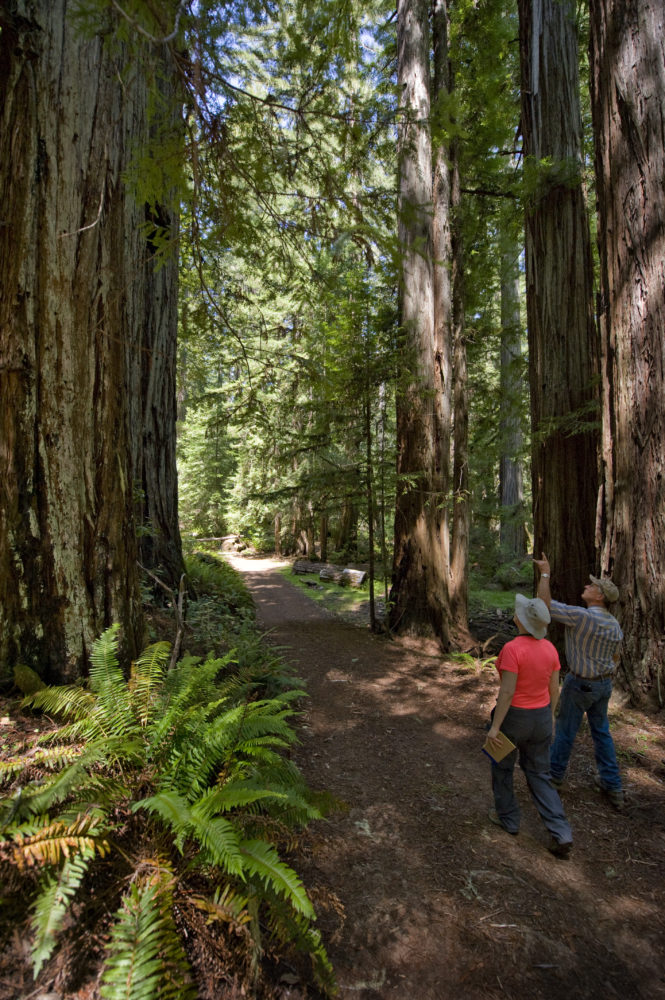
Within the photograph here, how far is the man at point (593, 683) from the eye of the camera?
3658mm

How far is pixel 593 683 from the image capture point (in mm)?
3672

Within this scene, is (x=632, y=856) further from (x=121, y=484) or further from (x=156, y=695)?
(x=121, y=484)

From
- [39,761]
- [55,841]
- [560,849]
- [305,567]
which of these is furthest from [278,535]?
[55,841]

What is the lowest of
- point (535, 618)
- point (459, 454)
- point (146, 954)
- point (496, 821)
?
point (496, 821)

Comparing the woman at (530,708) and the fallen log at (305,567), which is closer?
the woman at (530,708)

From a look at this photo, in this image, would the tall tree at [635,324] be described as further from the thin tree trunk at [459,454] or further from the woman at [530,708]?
the thin tree trunk at [459,454]

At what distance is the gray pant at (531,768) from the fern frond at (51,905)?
263 cm

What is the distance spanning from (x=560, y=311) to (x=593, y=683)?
533cm

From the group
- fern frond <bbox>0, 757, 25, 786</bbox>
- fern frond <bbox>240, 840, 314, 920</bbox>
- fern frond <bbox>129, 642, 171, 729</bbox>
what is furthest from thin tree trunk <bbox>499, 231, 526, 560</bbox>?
fern frond <bbox>0, 757, 25, 786</bbox>

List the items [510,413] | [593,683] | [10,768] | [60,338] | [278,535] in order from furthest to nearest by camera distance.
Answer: [278,535], [510,413], [593,683], [60,338], [10,768]

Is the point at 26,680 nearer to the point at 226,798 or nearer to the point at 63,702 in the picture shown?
the point at 63,702

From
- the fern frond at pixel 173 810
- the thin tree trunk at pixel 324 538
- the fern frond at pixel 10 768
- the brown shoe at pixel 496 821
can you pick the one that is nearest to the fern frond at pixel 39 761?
the fern frond at pixel 10 768

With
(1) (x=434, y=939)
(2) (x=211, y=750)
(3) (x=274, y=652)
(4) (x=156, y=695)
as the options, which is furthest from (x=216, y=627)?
(1) (x=434, y=939)

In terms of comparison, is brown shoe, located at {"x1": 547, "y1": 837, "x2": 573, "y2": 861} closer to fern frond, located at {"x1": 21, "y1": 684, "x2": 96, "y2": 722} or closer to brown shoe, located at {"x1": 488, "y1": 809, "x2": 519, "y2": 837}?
brown shoe, located at {"x1": 488, "y1": 809, "x2": 519, "y2": 837}
